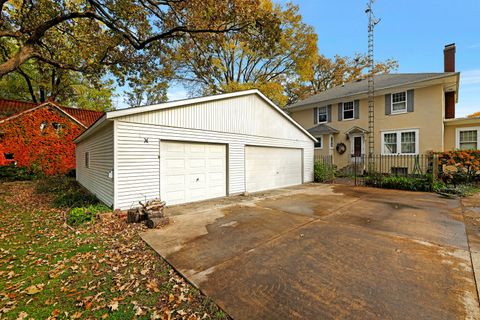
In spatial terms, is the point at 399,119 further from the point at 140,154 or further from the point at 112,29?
the point at 112,29

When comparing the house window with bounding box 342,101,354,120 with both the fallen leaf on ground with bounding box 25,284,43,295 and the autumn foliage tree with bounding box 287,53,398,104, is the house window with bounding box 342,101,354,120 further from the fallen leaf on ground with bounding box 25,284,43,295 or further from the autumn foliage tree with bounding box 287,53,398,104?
the fallen leaf on ground with bounding box 25,284,43,295

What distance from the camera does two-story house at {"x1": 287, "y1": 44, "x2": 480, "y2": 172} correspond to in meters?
11.8

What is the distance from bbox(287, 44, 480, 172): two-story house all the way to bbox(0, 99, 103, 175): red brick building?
1834cm

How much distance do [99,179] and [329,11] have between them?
45.0 feet

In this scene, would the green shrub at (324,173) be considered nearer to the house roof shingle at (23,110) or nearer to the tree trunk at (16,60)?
the tree trunk at (16,60)

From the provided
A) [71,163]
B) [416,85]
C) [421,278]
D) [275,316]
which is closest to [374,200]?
[421,278]

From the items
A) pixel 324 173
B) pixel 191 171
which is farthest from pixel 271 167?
Answer: pixel 191 171

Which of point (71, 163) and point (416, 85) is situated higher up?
point (416, 85)

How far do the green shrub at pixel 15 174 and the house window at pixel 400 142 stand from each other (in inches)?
919

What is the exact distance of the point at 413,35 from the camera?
1088 cm

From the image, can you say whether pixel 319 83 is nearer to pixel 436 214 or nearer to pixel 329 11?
pixel 329 11

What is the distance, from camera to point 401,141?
1309 cm

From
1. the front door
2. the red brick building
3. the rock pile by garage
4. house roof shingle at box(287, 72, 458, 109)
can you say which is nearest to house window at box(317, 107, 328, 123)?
house roof shingle at box(287, 72, 458, 109)

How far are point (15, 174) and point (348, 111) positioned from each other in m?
23.0
